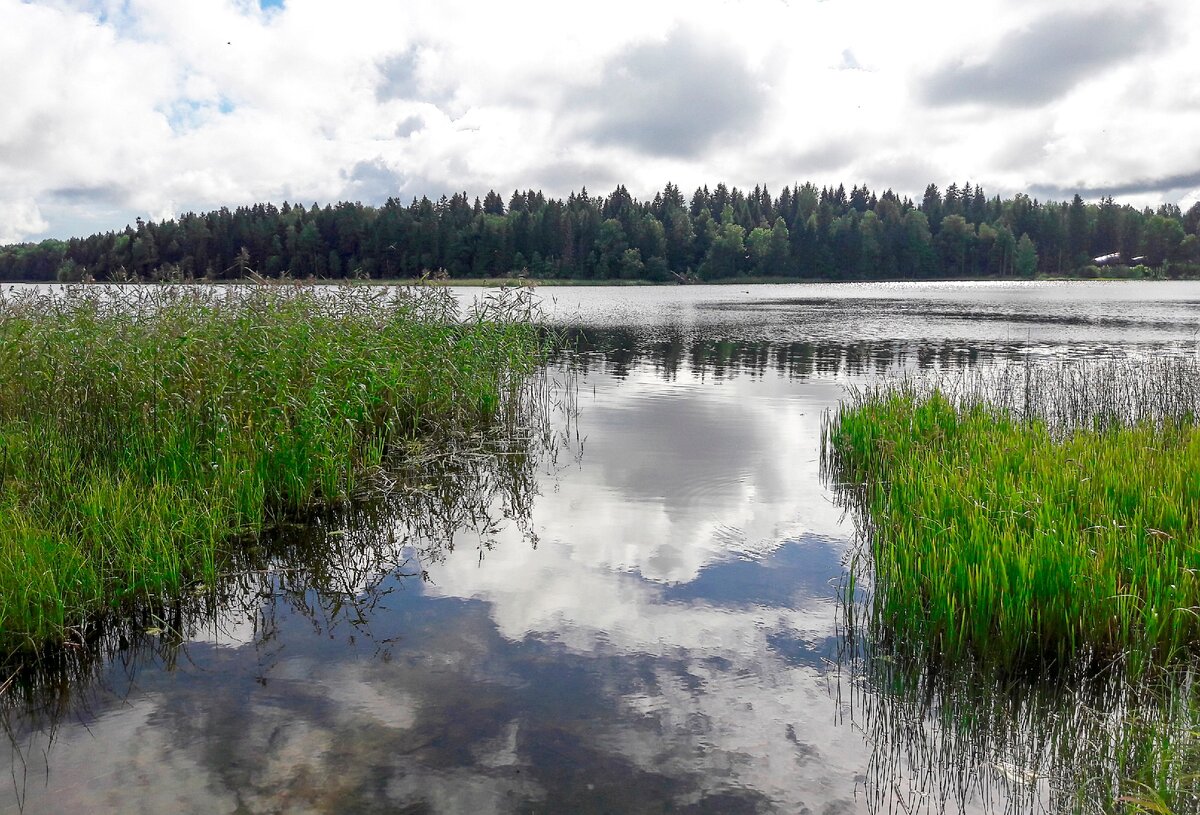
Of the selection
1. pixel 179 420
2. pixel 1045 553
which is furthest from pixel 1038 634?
pixel 179 420

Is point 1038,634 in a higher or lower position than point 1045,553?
Answer: lower

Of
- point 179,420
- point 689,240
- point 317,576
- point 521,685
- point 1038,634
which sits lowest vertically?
point 521,685

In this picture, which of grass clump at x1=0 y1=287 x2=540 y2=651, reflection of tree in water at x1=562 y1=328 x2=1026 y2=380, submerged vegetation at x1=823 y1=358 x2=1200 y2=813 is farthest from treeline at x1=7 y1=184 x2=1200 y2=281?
submerged vegetation at x1=823 y1=358 x2=1200 y2=813

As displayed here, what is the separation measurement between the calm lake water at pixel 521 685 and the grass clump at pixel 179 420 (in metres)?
0.66

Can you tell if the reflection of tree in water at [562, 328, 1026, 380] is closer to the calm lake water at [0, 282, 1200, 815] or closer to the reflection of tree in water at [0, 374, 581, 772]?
the reflection of tree in water at [0, 374, 581, 772]

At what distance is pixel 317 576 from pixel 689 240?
15077cm

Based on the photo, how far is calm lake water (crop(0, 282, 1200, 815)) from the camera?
17.0ft

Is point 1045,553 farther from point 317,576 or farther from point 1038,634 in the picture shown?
point 317,576

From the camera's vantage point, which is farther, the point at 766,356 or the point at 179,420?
the point at 766,356

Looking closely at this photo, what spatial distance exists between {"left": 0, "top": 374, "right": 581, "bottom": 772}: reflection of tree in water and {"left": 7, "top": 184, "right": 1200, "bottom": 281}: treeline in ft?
378

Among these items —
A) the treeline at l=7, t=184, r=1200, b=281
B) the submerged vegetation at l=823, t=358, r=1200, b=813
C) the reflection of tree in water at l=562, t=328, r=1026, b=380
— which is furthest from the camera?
the treeline at l=7, t=184, r=1200, b=281

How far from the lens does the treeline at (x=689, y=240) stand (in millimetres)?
130375

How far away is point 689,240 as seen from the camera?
154250 mm

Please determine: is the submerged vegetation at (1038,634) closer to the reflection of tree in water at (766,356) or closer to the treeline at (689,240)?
the reflection of tree in water at (766,356)
